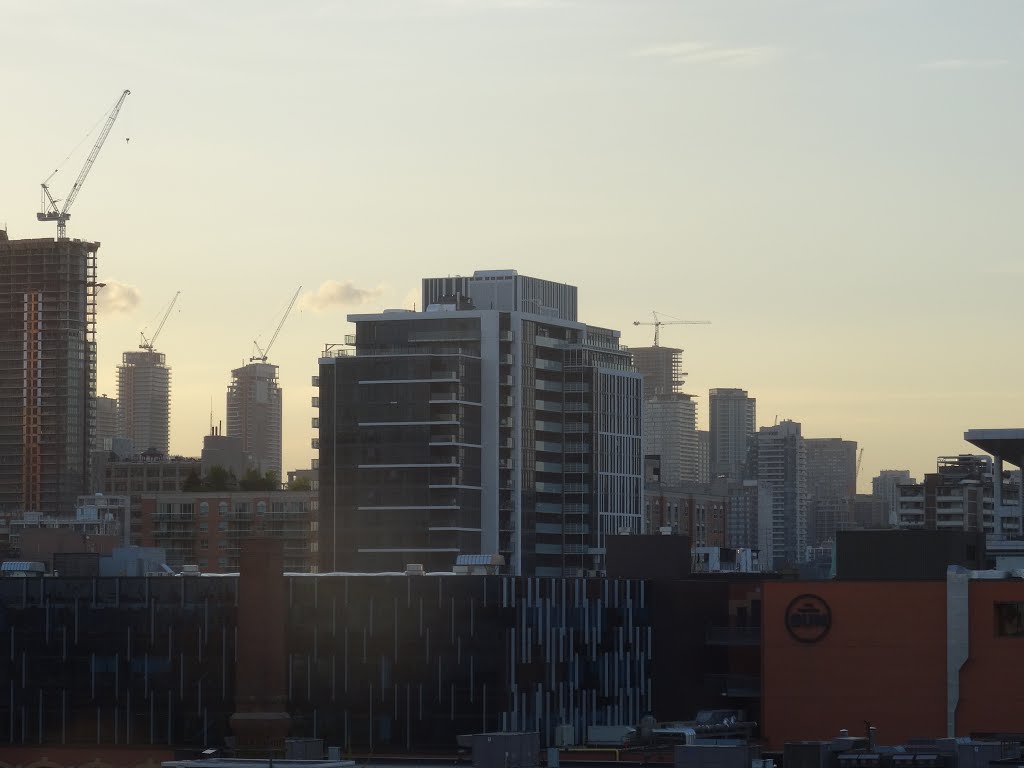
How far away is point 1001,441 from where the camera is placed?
164 meters

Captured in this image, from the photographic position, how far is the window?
131875mm

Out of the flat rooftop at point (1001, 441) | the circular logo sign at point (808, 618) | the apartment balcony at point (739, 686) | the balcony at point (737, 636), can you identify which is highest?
the flat rooftop at point (1001, 441)

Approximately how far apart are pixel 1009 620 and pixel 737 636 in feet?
64.4

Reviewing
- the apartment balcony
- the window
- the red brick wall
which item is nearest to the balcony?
the apartment balcony

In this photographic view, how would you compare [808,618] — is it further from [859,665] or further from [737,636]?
[737,636]

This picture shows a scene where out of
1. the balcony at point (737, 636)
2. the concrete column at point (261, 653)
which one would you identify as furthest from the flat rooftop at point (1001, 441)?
the concrete column at point (261, 653)

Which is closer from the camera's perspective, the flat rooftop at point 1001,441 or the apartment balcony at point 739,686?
the apartment balcony at point 739,686

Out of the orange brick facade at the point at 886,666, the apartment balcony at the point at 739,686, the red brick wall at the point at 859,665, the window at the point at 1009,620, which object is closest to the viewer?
the window at the point at 1009,620

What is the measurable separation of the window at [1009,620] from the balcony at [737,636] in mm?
16930

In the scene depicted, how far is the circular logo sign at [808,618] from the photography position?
137000 millimetres

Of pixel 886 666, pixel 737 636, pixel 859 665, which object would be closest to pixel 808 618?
pixel 859 665

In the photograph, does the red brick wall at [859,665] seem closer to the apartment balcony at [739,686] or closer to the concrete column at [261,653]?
the apartment balcony at [739,686]

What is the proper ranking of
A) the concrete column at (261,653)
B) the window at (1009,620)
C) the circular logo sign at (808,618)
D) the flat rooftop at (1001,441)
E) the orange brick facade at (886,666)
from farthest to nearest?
the flat rooftop at (1001,441) < the circular logo sign at (808,618) < the orange brick facade at (886,666) < the window at (1009,620) < the concrete column at (261,653)

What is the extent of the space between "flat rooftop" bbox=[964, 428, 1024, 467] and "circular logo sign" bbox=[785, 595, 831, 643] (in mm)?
28805
